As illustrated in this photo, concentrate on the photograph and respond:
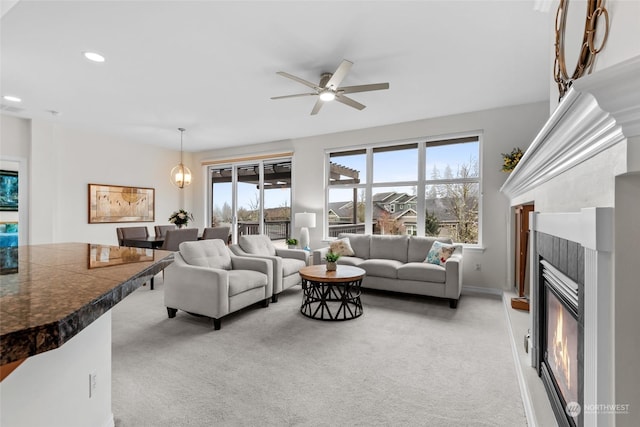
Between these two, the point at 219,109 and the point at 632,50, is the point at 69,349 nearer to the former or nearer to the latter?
the point at 632,50

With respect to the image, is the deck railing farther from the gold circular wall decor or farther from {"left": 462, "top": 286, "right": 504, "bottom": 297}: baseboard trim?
the gold circular wall decor

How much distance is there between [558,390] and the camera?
1570 mm

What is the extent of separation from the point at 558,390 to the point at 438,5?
8.28ft

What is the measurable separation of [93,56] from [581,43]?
3765mm

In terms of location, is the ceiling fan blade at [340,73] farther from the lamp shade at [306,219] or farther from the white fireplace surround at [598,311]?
the lamp shade at [306,219]

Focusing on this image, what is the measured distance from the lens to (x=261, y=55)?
294 centimetres

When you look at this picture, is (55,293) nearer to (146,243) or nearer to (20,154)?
(146,243)

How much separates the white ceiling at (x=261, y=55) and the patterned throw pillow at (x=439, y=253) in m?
1.97

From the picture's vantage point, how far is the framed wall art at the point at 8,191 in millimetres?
5617

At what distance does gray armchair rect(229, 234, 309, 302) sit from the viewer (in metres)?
4.00

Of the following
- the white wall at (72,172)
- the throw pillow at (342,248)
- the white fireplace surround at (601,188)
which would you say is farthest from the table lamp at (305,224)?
the white fireplace surround at (601,188)

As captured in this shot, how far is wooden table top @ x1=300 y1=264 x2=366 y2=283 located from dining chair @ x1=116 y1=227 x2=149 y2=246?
3.44 m

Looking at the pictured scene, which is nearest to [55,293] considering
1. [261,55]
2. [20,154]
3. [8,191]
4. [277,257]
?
[261,55]

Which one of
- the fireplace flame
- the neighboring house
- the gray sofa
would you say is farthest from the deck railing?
the fireplace flame
